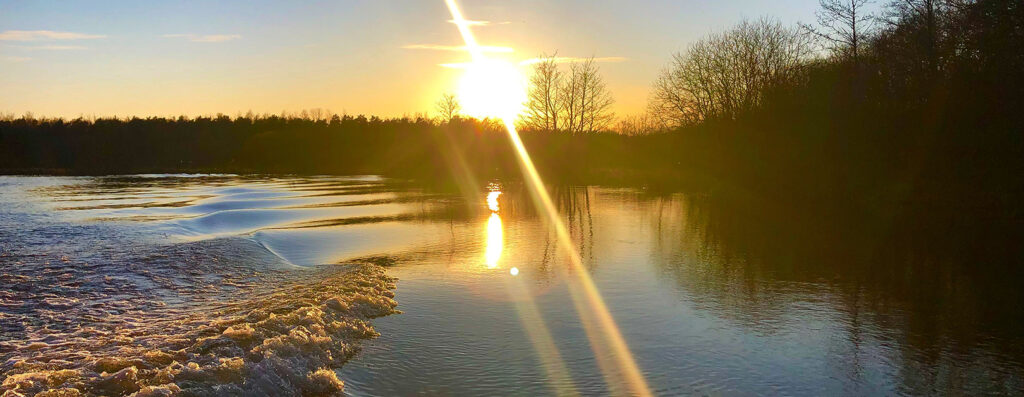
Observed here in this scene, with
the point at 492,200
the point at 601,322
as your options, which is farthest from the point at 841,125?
the point at 601,322

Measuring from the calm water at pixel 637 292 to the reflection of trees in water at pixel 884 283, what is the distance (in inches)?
1.6

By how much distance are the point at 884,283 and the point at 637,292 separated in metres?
3.91

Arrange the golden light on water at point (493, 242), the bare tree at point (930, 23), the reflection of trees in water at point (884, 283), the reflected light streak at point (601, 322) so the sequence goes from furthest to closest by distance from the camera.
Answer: the bare tree at point (930, 23), the golden light on water at point (493, 242), the reflection of trees in water at point (884, 283), the reflected light streak at point (601, 322)

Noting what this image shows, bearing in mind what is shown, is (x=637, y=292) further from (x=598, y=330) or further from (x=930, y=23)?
(x=930, y=23)

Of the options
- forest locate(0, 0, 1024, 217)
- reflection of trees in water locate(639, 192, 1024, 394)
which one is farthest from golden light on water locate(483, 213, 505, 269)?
forest locate(0, 0, 1024, 217)

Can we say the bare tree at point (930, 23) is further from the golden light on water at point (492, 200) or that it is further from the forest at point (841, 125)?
the golden light on water at point (492, 200)

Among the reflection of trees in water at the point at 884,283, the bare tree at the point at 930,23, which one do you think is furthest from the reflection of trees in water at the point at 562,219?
the bare tree at the point at 930,23

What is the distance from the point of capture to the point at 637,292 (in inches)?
386

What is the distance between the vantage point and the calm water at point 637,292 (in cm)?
621

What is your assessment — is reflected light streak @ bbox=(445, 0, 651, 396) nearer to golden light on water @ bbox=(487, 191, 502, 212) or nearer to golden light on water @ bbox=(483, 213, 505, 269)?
golden light on water @ bbox=(483, 213, 505, 269)

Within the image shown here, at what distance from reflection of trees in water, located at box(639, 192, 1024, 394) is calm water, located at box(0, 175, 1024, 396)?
Result: 1.6 inches

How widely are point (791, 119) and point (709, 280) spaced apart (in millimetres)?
21240

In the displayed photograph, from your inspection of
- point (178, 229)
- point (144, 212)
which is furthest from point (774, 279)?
point (144, 212)

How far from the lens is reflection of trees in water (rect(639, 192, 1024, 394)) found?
21.8 feet
